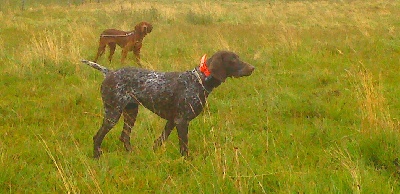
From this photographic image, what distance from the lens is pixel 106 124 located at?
4.32 meters

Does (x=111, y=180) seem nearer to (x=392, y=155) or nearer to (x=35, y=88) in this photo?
(x=392, y=155)

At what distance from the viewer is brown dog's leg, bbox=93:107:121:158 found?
4258 millimetres

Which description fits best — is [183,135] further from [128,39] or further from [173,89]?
[128,39]

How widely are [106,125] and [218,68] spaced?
1267 millimetres

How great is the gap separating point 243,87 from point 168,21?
10.4 m

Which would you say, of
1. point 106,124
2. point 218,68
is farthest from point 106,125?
point 218,68

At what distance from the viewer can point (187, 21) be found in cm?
1653

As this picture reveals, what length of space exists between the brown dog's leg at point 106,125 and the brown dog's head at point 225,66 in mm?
1043

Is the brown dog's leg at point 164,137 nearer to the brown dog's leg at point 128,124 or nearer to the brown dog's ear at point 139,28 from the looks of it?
the brown dog's leg at point 128,124

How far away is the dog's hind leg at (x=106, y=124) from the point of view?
14.0 feet

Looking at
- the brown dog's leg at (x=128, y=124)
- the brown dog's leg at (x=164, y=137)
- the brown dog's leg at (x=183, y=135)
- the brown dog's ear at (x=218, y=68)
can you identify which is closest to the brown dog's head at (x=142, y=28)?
the brown dog's leg at (x=128, y=124)

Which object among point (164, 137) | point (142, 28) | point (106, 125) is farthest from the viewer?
point (142, 28)

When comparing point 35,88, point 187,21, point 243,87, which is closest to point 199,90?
point 243,87

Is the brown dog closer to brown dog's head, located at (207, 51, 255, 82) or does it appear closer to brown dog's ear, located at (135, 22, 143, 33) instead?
Result: brown dog's ear, located at (135, 22, 143, 33)
